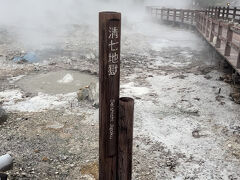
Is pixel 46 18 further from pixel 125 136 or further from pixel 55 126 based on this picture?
pixel 125 136

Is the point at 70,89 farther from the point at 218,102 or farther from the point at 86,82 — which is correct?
the point at 218,102

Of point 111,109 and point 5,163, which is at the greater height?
point 111,109

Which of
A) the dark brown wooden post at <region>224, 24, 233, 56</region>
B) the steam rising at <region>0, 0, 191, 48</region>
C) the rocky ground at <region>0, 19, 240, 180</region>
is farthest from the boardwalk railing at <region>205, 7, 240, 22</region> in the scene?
the steam rising at <region>0, 0, 191, 48</region>

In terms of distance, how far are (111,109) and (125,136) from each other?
0.30 m

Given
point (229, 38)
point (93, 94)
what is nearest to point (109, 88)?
point (93, 94)

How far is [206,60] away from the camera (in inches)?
393

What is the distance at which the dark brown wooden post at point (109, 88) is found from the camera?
2.09m

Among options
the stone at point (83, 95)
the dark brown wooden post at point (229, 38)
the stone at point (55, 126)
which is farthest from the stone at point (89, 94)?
the dark brown wooden post at point (229, 38)

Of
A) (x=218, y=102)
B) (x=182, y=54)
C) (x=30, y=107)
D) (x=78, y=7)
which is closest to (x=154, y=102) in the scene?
(x=218, y=102)

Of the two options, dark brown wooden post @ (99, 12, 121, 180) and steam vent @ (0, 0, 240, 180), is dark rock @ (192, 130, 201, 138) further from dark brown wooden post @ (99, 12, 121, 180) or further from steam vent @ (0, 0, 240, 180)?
dark brown wooden post @ (99, 12, 121, 180)

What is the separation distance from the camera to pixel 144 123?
514 cm

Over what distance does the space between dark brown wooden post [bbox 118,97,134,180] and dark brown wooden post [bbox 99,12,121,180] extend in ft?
0.15

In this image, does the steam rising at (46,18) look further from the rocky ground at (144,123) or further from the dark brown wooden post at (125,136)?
the dark brown wooden post at (125,136)

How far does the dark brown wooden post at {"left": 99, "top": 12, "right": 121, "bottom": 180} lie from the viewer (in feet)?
6.86
